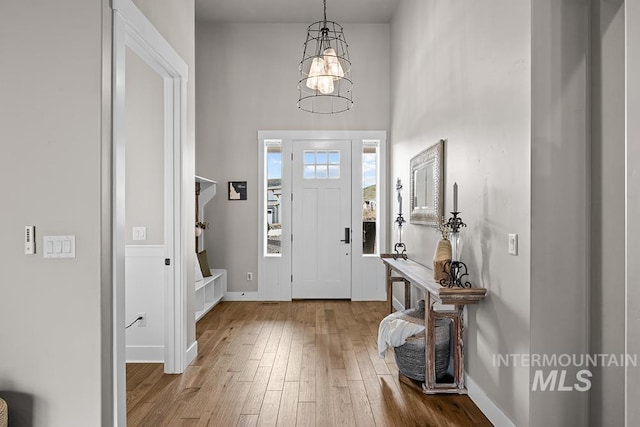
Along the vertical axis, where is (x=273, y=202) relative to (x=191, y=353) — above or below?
above

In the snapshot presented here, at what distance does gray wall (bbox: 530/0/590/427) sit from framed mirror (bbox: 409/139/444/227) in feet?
4.51

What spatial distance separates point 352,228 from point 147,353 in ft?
10.6

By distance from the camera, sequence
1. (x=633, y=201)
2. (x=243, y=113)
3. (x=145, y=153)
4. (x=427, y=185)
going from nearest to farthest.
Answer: (x=633, y=201)
(x=145, y=153)
(x=427, y=185)
(x=243, y=113)

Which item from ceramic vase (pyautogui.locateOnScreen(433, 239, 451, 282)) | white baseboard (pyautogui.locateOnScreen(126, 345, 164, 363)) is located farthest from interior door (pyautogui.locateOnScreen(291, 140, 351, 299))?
ceramic vase (pyautogui.locateOnScreen(433, 239, 451, 282))

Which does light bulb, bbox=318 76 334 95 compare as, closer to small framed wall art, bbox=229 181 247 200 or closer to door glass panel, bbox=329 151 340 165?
door glass panel, bbox=329 151 340 165

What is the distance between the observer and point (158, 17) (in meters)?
3.01

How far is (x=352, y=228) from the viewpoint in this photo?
612 cm

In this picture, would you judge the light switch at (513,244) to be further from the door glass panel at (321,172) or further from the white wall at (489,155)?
the door glass panel at (321,172)

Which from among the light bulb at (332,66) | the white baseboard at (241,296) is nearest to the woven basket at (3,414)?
the light bulb at (332,66)

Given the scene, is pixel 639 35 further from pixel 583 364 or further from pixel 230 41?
pixel 230 41

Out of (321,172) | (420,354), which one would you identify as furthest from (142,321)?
(321,172)

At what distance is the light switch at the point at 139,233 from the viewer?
11.8 feet

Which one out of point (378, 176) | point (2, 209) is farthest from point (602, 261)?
point (378, 176)

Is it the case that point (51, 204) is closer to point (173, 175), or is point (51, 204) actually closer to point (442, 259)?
point (173, 175)
